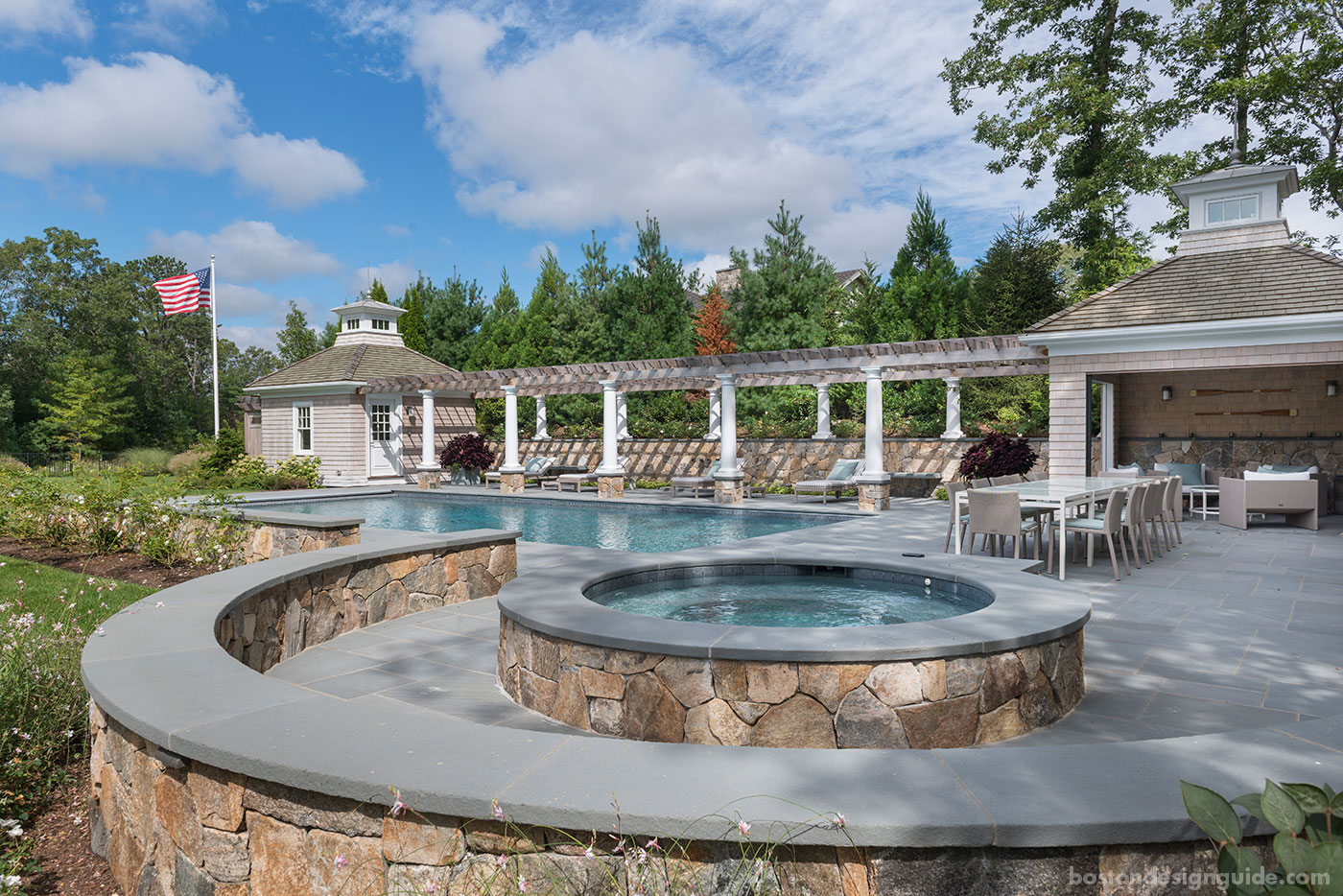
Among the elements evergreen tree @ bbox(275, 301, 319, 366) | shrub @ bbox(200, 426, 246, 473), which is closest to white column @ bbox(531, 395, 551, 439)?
shrub @ bbox(200, 426, 246, 473)

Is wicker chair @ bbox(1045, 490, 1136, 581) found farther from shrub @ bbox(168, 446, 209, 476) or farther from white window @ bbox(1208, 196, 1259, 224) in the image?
shrub @ bbox(168, 446, 209, 476)

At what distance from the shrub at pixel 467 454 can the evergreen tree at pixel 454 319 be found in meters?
8.32

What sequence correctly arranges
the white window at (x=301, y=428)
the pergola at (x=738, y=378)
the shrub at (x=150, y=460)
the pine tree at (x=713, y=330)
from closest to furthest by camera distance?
the pergola at (x=738, y=378), the white window at (x=301, y=428), the shrub at (x=150, y=460), the pine tree at (x=713, y=330)

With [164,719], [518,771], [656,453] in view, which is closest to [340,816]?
[518,771]

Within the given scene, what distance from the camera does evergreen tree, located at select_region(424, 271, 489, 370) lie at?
3111 cm

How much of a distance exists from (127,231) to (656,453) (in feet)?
109

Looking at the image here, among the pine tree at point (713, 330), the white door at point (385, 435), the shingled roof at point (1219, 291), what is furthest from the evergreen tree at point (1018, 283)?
the white door at point (385, 435)

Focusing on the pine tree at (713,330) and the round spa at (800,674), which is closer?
the round spa at (800,674)

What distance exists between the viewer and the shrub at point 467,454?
2298 centimetres

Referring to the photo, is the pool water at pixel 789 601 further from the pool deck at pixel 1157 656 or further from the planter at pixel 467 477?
the planter at pixel 467 477

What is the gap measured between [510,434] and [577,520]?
6.58 m

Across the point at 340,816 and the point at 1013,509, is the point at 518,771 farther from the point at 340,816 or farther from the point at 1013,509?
the point at 1013,509

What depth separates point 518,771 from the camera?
6.97ft

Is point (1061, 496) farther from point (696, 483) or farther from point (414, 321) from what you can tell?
point (414, 321)
